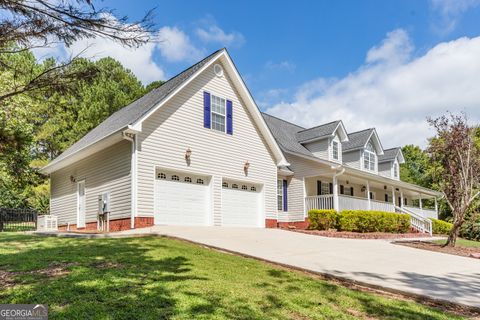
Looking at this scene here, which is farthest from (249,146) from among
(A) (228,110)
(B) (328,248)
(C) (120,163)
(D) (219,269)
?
(D) (219,269)

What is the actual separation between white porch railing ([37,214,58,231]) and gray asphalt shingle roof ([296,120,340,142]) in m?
15.5

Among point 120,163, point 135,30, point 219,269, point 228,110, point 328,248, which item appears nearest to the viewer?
point 135,30

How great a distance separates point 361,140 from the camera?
25.8 meters

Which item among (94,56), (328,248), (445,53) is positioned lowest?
(328,248)

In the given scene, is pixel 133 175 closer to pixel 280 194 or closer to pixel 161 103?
pixel 161 103

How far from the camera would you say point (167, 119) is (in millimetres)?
14125

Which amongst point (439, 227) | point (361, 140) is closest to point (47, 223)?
point (361, 140)

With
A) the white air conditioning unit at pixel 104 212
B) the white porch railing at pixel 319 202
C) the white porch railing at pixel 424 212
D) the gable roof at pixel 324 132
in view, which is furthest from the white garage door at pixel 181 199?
the white porch railing at pixel 424 212

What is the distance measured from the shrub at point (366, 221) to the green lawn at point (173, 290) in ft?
36.8

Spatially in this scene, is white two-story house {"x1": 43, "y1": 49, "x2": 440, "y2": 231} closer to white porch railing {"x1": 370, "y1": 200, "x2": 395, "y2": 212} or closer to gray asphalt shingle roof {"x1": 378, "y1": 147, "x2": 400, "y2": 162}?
white porch railing {"x1": 370, "y1": 200, "x2": 395, "y2": 212}

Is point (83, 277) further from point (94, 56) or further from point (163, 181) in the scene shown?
point (163, 181)

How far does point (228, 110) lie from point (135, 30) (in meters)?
11.2

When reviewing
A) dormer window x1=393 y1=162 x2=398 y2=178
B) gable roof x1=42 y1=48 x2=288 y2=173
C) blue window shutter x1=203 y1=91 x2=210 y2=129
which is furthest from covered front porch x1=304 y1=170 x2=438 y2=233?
blue window shutter x1=203 y1=91 x2=210 y2=129

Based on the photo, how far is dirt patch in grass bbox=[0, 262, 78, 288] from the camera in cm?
551
